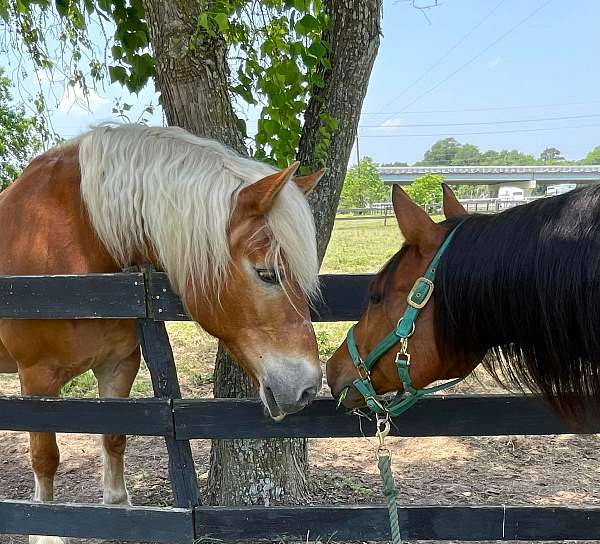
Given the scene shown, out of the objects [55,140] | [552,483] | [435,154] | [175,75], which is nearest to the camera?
[175,75]

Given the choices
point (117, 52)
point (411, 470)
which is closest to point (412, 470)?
point (411, 470)

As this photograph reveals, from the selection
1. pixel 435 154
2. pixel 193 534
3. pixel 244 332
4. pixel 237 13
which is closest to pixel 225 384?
pixel 193 534

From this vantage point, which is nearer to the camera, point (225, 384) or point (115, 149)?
point (115, 149)

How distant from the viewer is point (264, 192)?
1.87 meters

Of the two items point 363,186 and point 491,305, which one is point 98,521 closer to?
point 491,305

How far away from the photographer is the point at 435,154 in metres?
117

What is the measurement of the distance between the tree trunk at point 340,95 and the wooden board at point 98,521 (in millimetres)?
1388

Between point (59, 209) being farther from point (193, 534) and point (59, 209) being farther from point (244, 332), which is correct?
point (193, 534)

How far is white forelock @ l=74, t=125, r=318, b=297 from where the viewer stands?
1922 mm

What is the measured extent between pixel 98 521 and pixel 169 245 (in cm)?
127

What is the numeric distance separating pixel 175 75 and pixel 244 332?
51.0 inches

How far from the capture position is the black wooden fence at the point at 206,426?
213 centimetres

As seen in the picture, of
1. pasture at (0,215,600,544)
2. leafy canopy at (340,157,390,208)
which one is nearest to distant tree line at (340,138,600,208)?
leafy canopy at (340,157,390,208)

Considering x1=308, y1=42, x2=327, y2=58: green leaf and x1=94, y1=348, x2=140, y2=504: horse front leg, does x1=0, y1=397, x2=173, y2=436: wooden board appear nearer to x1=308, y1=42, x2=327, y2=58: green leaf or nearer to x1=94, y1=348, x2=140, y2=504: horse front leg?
x1=94, y1=348, x2=140, y2=504: horse front leg
